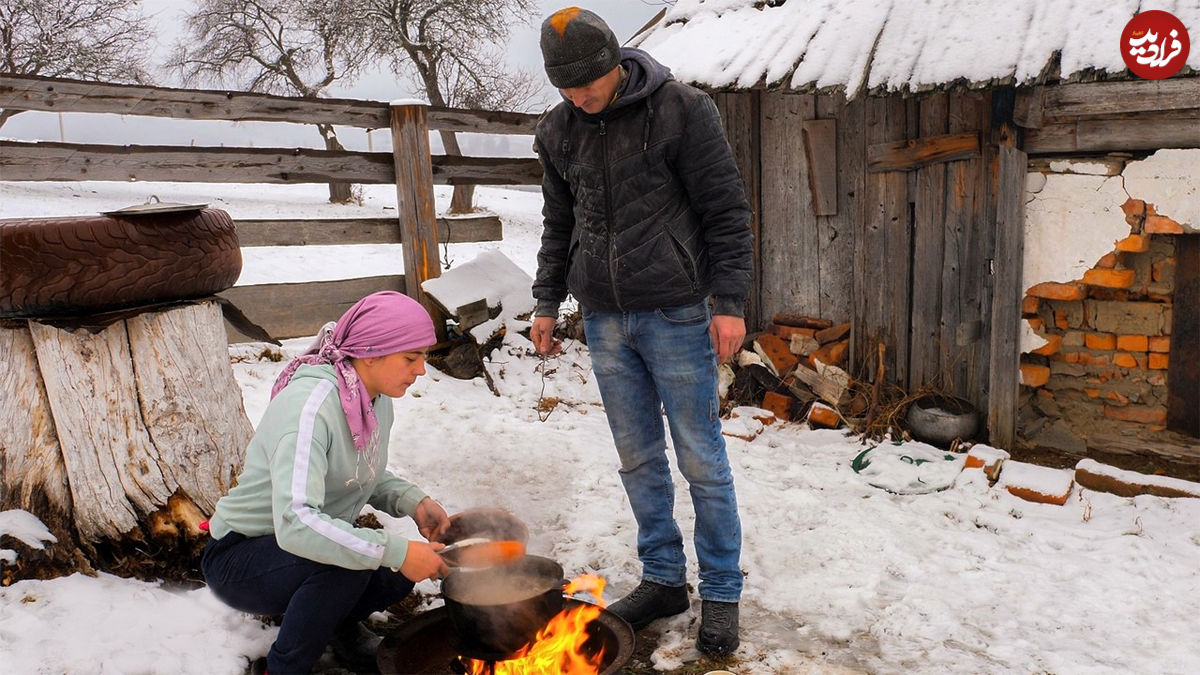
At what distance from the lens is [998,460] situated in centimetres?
497

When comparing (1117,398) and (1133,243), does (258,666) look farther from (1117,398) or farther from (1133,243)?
(1117,398)

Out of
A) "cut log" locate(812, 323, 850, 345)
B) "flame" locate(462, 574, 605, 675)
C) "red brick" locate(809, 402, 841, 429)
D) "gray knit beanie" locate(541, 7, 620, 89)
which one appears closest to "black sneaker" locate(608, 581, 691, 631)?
"flame" locate(462, 574, 605, 675)

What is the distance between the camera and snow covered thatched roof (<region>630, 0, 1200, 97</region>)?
15.4 ft

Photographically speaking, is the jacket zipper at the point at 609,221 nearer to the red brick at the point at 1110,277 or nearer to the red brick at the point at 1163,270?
the red brick at the point at 1110,277

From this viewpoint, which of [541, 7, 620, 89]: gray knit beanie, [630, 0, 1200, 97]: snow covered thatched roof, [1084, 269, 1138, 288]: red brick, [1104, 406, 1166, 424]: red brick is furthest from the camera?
[1104, 406, 1166, 424]: red brick

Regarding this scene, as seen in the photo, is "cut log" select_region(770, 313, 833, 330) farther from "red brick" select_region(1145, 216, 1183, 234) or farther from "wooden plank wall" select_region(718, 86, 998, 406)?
"red brick" select_region(1145, 216, 1183, 234)

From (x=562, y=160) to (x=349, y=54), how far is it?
727 inches

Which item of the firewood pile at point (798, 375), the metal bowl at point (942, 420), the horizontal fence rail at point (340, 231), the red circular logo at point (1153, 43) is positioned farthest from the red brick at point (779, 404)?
the red circular logo at point (1153, 43)

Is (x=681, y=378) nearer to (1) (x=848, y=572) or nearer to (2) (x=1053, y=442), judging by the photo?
(1) (x=848, y=572)

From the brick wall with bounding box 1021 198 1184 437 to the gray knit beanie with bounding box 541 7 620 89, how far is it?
3.81 meters

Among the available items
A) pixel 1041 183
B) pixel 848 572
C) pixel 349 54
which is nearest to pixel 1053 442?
pixel 1041 183

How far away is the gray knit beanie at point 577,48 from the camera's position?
2.74 m

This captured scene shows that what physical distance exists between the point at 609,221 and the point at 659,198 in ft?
0.67

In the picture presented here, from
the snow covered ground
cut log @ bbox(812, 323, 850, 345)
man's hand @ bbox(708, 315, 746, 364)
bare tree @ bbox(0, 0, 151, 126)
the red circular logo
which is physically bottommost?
the snow covered ground
